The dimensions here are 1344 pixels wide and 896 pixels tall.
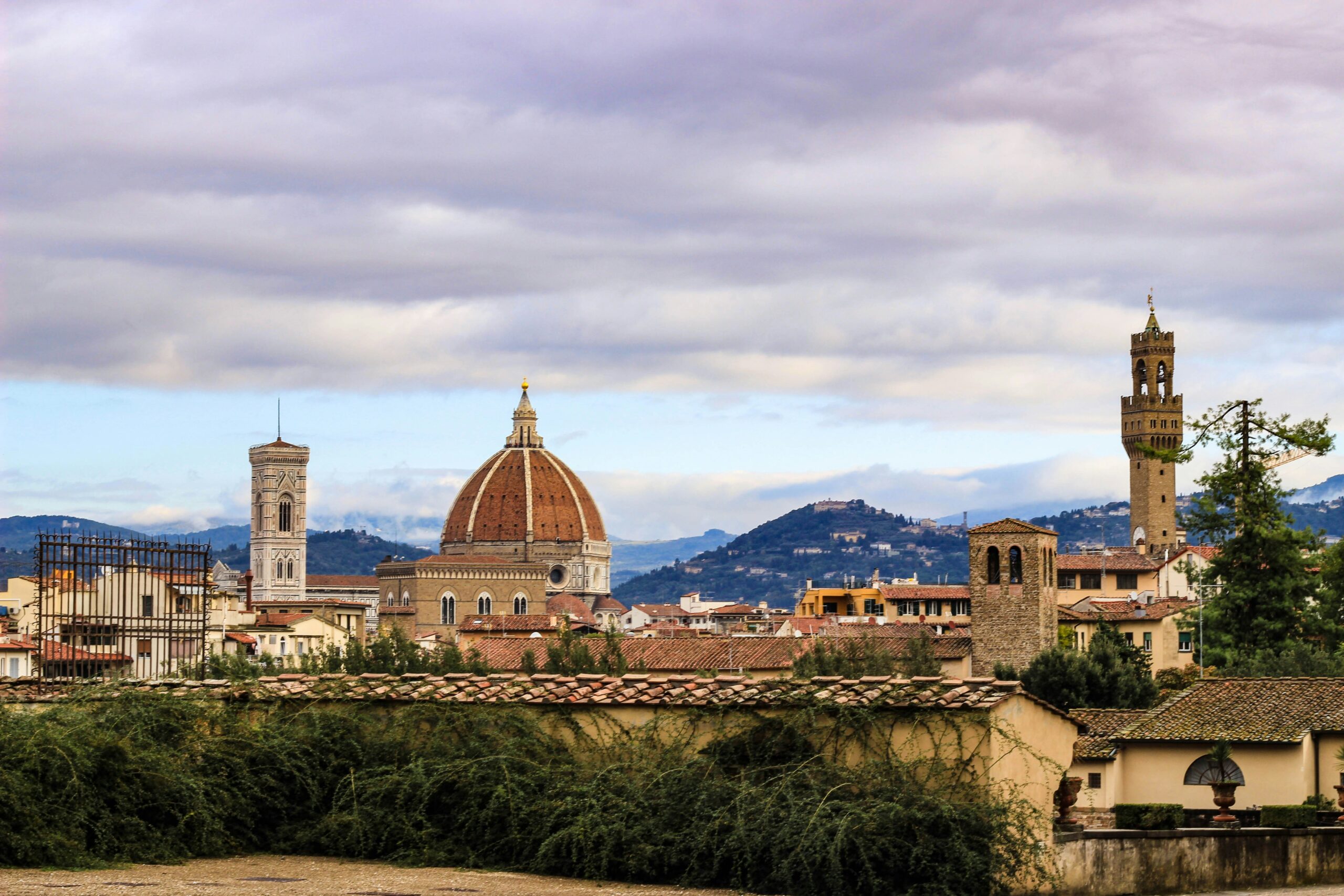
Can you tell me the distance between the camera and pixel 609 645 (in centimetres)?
5134

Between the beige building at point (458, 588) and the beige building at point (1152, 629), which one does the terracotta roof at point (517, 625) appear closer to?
the beige building at point (1152, 629)

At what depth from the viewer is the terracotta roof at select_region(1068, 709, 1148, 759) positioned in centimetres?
3059

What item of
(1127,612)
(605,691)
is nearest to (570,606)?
(1127,612)

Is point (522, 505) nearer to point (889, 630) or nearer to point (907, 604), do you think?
point (907, 604)

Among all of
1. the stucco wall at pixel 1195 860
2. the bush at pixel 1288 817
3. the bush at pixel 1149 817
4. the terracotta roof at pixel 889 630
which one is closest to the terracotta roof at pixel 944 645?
the terracotta roof at pixel 889 630

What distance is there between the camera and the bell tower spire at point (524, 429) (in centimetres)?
19662

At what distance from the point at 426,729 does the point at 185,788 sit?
244 centimetres

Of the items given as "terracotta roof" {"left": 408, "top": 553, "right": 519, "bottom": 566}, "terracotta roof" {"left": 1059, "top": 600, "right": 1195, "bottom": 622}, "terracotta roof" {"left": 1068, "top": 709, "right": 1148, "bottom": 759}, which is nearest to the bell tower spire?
"terracotta roof" {"left": 408, "top": 553, "right": 519, "bottom": 566}

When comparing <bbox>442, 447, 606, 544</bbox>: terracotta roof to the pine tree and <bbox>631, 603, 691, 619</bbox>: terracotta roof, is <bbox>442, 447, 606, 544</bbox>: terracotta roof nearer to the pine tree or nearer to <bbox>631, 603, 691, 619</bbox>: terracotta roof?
<bbox>631, 603, 691, 619</bbox>: terracotta roof

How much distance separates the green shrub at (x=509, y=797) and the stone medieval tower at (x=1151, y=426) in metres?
115

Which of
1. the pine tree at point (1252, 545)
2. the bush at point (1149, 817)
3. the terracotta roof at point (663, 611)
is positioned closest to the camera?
the bush at point (1149, 817)

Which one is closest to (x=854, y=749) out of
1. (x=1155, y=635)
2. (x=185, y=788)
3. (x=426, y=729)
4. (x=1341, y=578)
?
(x=426, y=729)

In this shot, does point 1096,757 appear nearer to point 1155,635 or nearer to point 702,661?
point 702,661

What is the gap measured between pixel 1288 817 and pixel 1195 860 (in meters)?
5.79
